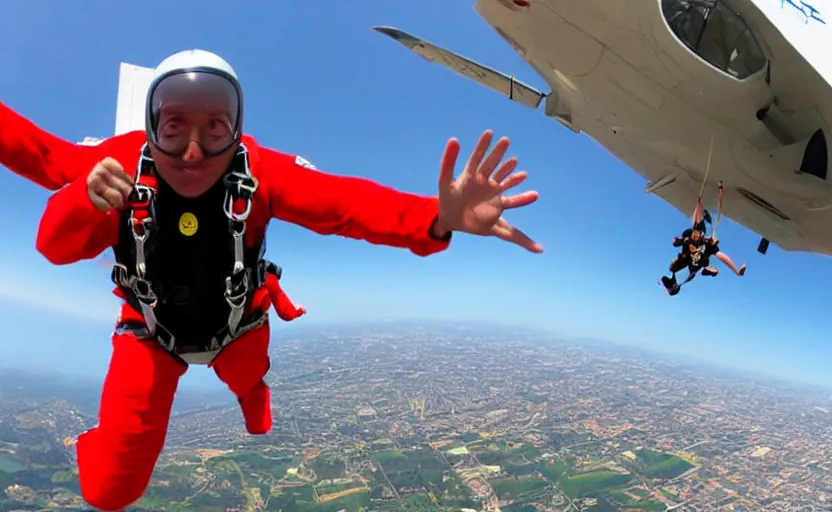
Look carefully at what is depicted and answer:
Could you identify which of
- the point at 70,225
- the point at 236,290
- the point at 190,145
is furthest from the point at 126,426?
the point at 190,145

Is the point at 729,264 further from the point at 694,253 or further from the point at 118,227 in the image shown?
the point at 118,227

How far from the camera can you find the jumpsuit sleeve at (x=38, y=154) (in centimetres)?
152

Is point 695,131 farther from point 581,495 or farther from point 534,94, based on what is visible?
point 581,495

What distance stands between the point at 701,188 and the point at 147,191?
16.8 feet

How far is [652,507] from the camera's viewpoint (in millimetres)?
22594

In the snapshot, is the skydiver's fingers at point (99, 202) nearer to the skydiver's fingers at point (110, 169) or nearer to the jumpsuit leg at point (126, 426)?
the skydiver's fingers at point (110, 169)

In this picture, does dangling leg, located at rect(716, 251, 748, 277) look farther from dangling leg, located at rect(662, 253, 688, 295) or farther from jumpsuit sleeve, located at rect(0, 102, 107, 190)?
jumpsuit sleeve, located at rect(0, 102, 107, 190)

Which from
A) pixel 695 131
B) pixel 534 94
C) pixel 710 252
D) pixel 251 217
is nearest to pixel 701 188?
pixel 710 252

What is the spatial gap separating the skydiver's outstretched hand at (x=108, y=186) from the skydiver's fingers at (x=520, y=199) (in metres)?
1.11

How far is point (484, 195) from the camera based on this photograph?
1404 millimetres

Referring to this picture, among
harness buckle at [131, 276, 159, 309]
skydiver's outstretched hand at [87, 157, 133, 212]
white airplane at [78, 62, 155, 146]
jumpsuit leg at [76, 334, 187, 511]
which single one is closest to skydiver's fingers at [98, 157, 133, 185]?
skydiver's outstretched hand at [87, 157, 133, 212]

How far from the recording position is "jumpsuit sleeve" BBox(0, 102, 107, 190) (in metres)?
1.52

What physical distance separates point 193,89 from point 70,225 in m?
0.55

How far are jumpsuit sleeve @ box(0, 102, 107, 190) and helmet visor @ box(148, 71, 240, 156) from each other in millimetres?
362
